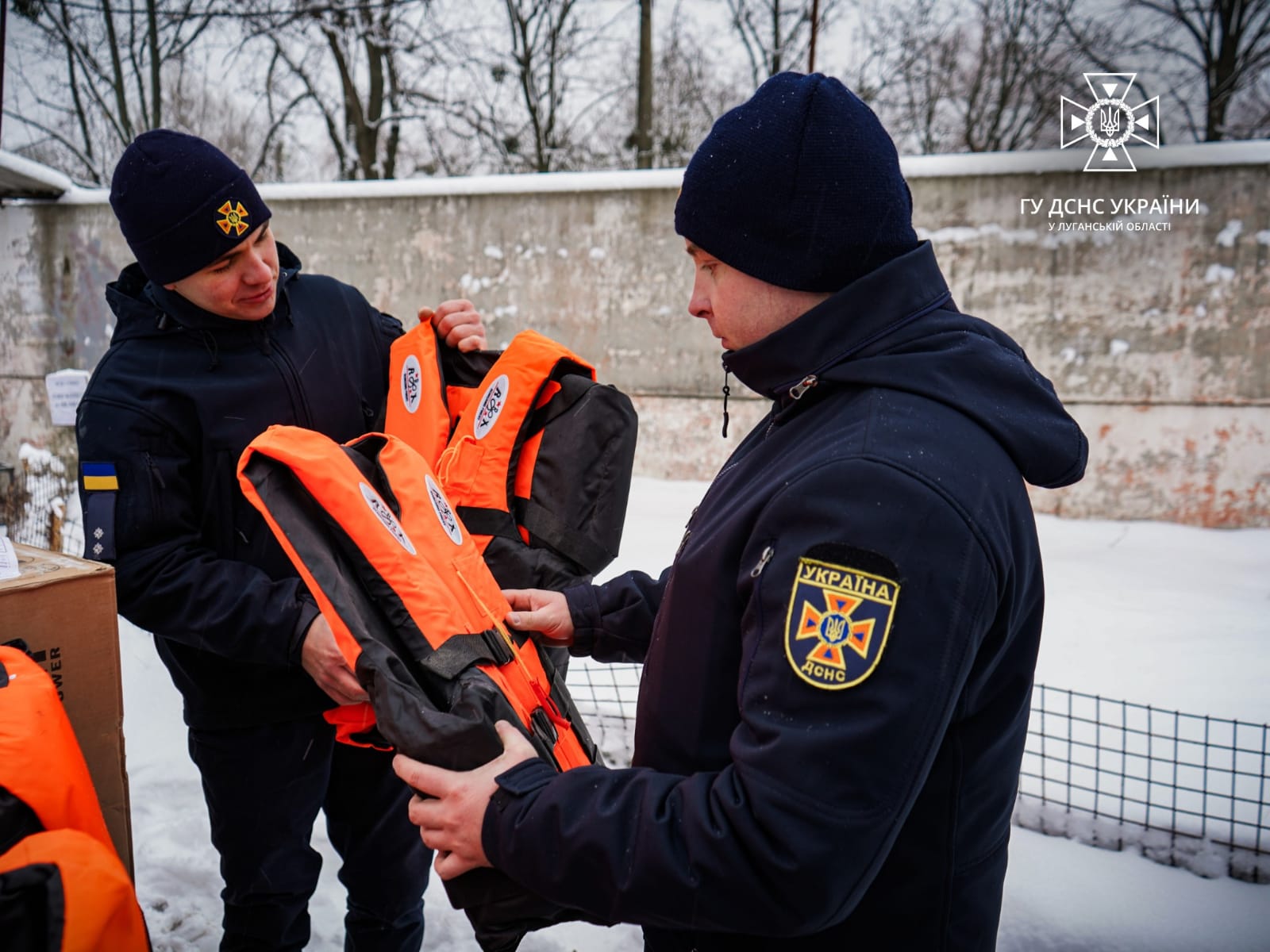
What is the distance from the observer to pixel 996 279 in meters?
6.34

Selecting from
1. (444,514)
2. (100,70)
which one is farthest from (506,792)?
(100,70)

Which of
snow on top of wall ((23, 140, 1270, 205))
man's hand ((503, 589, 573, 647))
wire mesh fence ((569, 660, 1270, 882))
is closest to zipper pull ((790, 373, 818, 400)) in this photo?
man's hand ((503, 589, 573, 647))

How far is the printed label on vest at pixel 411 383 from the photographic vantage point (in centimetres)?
215

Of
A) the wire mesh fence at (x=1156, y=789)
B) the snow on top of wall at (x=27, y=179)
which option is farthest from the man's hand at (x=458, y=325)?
the snow on top of wall at (x=27, y=179)

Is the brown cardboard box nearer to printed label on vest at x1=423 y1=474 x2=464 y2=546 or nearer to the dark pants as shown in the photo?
the dark pants

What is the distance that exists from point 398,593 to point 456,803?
1.41 feet

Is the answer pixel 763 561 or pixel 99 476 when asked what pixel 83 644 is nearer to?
pixel 99 476

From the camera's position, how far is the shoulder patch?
0.84 m

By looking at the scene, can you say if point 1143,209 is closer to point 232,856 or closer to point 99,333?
point 232,856

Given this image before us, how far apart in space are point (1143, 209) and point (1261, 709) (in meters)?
4.03

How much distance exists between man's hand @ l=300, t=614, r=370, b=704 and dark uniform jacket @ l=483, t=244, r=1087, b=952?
74cm

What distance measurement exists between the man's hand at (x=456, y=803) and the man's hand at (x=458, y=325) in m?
1.36

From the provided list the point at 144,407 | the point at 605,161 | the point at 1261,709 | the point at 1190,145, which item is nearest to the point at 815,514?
the point at 144,407

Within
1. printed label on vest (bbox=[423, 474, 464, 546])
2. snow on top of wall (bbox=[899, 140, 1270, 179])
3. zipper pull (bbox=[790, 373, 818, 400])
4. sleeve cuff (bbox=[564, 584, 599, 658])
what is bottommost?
sleeve cuff (bbox=[564, 584, 599, 658])
